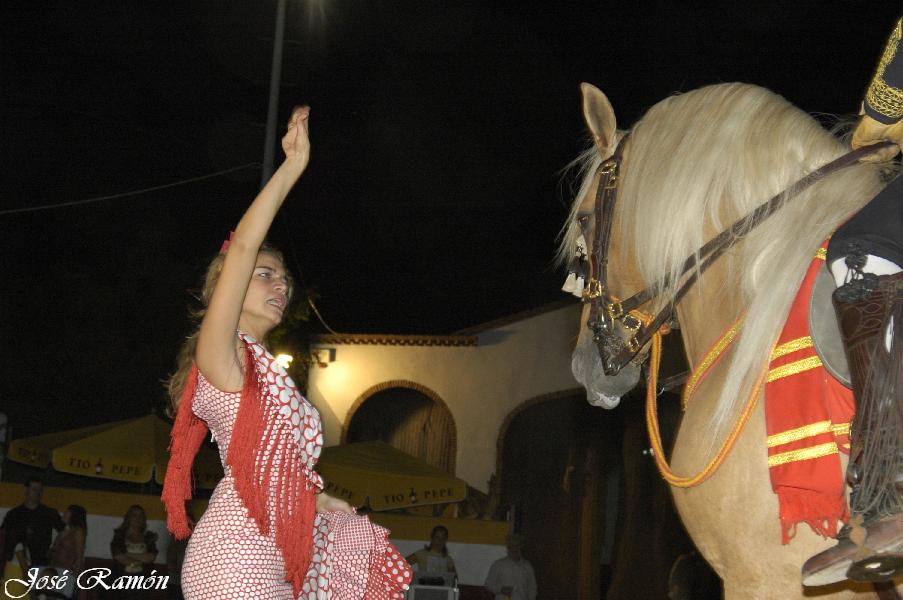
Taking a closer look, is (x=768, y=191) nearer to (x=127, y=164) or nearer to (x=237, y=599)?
(x=237, y=599)

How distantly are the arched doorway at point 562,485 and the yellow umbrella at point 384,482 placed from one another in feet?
12.0

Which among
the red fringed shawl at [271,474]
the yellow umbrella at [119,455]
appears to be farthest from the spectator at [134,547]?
the red fringed shawl at [271,474]

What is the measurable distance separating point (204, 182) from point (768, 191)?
56.2 ft

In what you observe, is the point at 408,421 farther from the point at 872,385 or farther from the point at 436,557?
the point at 872,385

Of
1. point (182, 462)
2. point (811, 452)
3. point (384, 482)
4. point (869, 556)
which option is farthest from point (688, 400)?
point (384, 482)

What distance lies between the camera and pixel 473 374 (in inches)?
656

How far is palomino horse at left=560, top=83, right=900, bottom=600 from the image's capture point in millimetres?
2875

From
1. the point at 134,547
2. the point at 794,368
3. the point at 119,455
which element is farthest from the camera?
the point at 119,455

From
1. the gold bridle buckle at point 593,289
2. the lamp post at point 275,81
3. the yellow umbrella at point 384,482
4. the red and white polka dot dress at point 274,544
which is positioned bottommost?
the red and white polka dot dress at point 274,544

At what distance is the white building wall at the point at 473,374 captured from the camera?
16547 millimetres

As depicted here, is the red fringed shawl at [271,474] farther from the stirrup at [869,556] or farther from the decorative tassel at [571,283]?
the stirrup at [869,556]

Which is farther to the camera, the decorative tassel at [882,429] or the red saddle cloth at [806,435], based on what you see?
the red saddle cloth at [806,435]

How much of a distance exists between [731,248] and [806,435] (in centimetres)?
70

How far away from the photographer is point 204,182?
63.0 ft
